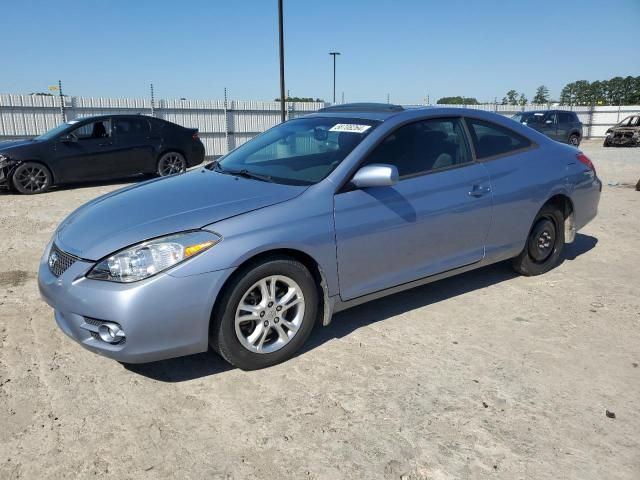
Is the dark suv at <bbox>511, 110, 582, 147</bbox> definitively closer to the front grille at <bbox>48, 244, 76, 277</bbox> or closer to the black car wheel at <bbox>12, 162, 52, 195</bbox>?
the black car wheel at <bbox>12, 162, 52, 195</bbox>

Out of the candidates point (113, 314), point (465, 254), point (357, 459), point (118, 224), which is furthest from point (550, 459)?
point (118, 224)

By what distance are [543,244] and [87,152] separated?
28.1 feet

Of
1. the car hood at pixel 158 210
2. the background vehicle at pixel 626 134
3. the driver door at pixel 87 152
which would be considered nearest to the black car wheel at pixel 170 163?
the driver door at pixel 87 152

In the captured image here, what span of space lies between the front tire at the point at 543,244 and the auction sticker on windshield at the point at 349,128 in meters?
2.00

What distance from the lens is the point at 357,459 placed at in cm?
242

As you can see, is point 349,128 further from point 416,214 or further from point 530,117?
point 530,117

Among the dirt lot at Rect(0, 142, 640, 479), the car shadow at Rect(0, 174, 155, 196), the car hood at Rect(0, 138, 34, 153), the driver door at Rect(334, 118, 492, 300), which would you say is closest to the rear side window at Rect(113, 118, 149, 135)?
the car shadow at Rect(0, 174, 155, 196)

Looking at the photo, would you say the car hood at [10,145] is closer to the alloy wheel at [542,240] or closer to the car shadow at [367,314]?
the car shadow at [367,314]

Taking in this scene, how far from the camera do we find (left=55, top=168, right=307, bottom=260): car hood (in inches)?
115

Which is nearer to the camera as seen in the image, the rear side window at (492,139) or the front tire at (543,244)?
the rear side window at (492,139)

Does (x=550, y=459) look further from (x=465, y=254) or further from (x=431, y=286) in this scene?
(x=431, y=286)

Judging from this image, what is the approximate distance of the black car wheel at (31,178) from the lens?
927 centimetres

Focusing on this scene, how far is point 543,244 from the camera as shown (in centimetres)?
494

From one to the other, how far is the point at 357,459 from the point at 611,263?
426 cm
